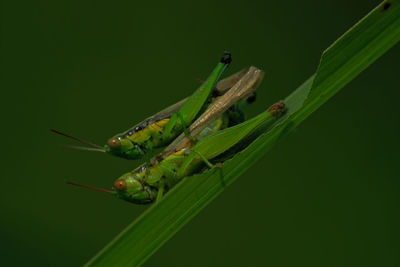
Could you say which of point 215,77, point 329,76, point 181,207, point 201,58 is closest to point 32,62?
point 201,58

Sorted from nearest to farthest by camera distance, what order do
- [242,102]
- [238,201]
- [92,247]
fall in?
[242,102], [92,247], [238,201]

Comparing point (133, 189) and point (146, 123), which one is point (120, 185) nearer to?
point (133, 189)

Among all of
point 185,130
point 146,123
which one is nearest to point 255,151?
point 185,130

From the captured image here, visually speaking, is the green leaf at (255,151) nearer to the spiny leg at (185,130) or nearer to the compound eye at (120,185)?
the spiny leg at (185,130)

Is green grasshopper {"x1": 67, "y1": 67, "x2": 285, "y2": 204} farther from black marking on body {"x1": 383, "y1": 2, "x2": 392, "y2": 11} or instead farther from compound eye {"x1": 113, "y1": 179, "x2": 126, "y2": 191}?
black marking on body {"x1": 383, "y1": 2, "x2": 392, "y2": 11}

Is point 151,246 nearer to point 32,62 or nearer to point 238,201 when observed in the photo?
point 238,201

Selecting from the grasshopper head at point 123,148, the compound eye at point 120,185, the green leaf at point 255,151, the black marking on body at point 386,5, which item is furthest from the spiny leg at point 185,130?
the black marking on body at point 386,5

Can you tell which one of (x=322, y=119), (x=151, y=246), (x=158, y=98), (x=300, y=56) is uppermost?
(x=158, y=98)

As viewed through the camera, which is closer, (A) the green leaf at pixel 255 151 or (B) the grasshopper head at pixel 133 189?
(A) the green leaf at pixel 255 151
